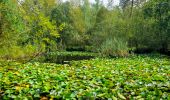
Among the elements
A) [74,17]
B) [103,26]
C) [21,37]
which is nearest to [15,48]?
[21,37]

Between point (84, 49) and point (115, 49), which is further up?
point (115, 49)

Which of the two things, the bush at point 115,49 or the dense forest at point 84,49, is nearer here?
the dense forest at point 84,49

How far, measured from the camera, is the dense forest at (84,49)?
5293mm

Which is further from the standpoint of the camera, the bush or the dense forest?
the bush

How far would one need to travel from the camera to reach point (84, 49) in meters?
29.1

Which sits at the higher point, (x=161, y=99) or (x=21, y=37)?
(x=21, y=37)

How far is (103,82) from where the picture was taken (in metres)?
6.15

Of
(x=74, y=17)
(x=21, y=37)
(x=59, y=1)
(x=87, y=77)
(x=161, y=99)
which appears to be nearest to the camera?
(x=161, y=99)

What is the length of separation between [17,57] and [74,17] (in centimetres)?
1573

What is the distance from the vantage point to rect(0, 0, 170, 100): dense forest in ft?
17.4

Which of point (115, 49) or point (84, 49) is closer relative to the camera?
point (115, 49)

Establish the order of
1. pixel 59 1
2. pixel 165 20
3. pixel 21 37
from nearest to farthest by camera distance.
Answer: pixel 21 37
pixel 165 20
pixel 59 1

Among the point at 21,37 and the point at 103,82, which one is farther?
the point at 21,37

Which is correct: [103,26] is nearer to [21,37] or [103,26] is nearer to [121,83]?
[21,37]
